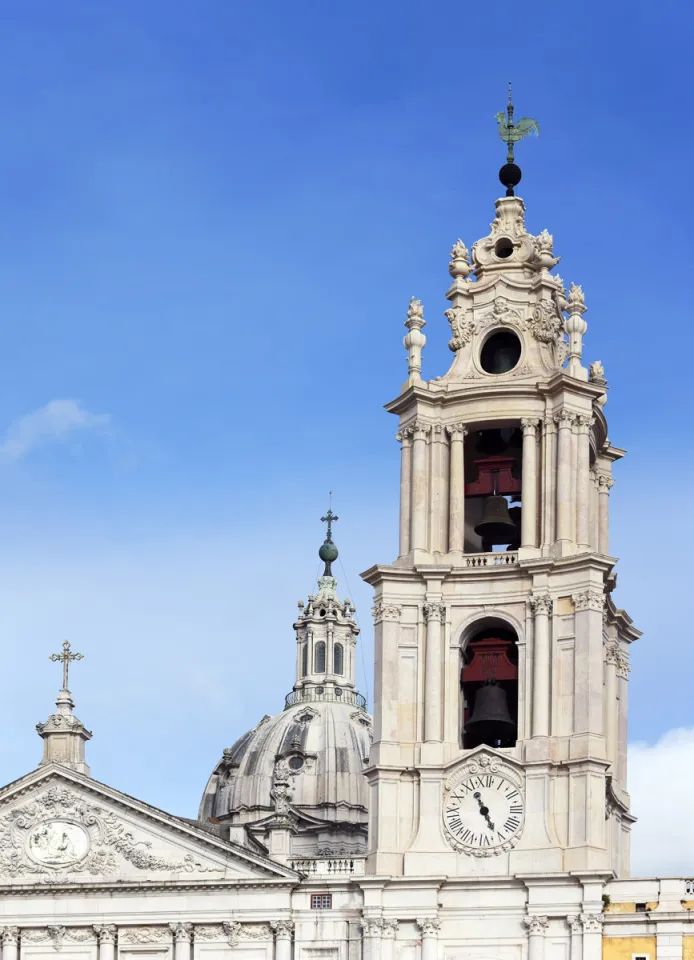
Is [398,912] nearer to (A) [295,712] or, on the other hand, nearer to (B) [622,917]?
(B) [622,917]

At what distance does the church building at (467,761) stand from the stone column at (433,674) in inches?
2.2

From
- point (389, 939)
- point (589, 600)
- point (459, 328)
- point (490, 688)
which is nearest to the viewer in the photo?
point (389, 939)

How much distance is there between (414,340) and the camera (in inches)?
2635

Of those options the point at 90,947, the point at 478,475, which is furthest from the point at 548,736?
the point at 90,947

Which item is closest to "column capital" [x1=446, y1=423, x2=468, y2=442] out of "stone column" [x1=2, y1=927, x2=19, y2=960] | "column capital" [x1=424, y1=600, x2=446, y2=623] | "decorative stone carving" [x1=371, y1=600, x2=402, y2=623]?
"column capital" [x1=424, y1=600, x2=446, y2=623]

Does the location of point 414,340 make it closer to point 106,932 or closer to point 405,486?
point 405,486

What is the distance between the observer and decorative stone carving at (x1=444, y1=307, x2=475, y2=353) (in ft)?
219

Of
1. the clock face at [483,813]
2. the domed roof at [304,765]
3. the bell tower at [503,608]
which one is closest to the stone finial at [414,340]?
the bell tower at [503,608]

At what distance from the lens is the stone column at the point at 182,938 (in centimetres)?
6294

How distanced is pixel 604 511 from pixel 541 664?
705cm

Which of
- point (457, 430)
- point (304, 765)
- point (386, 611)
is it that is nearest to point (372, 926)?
point (386, 611)

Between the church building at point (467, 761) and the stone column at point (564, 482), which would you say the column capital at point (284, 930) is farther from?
the stone column at point (564, 482)

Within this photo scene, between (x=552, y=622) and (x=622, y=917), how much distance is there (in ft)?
25.0

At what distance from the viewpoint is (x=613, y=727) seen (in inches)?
2579
